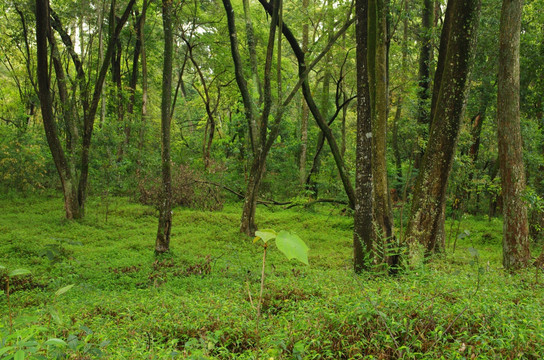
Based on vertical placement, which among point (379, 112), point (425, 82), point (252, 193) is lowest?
point (252, 193)

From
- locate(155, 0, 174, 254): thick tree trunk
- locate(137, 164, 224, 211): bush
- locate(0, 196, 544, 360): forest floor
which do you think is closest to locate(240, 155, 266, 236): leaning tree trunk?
locate(0, 196, 544, 360): forest floor

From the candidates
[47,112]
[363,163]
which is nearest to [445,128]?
[363,163]

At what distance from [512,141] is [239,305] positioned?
4.92m

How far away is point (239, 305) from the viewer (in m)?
3.80

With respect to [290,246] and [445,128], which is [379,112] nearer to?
[445,128]

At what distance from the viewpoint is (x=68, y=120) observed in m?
11.1

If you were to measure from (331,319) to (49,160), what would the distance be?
1450 cm

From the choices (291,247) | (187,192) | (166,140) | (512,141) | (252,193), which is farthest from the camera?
(187,192)

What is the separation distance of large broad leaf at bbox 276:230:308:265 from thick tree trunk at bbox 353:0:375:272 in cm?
419

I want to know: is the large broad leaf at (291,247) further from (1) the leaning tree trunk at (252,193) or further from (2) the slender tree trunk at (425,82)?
(2) the slender tree trunk at (425,82)

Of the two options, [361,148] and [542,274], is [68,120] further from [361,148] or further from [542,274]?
[542,274]

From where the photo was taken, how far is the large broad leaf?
137 cm

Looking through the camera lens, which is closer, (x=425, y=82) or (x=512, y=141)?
(x=512, y=141)

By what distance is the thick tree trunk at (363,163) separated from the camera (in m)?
5.65
